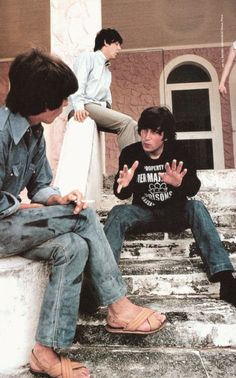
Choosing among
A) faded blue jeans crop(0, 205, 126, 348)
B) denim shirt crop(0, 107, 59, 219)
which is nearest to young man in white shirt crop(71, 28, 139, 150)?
denim shirt crop(0, 107, 59, 219)

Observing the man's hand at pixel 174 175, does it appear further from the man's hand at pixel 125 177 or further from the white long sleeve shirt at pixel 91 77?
the white long sleeve shirt at pixel 91 77

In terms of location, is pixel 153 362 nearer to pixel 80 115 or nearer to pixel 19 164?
pixel 19 164

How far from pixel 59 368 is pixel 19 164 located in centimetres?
85

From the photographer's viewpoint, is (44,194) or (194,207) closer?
(44,194)

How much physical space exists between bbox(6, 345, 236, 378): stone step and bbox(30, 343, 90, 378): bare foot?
0.14ft

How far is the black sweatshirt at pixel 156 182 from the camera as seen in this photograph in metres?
2.43

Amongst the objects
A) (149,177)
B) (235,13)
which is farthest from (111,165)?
(149,177)

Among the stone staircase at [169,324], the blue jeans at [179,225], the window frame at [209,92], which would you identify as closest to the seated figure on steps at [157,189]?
the blue jeans at [179,225]

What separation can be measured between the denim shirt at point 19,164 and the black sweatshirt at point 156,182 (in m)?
0.82

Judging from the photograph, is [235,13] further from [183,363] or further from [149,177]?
[183,363]

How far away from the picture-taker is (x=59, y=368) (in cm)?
138

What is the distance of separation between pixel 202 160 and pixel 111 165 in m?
1.69

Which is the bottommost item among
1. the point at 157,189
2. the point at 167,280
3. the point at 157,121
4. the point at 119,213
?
the point at 167,280

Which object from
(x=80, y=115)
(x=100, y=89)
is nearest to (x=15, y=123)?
(x=80, y=115)
